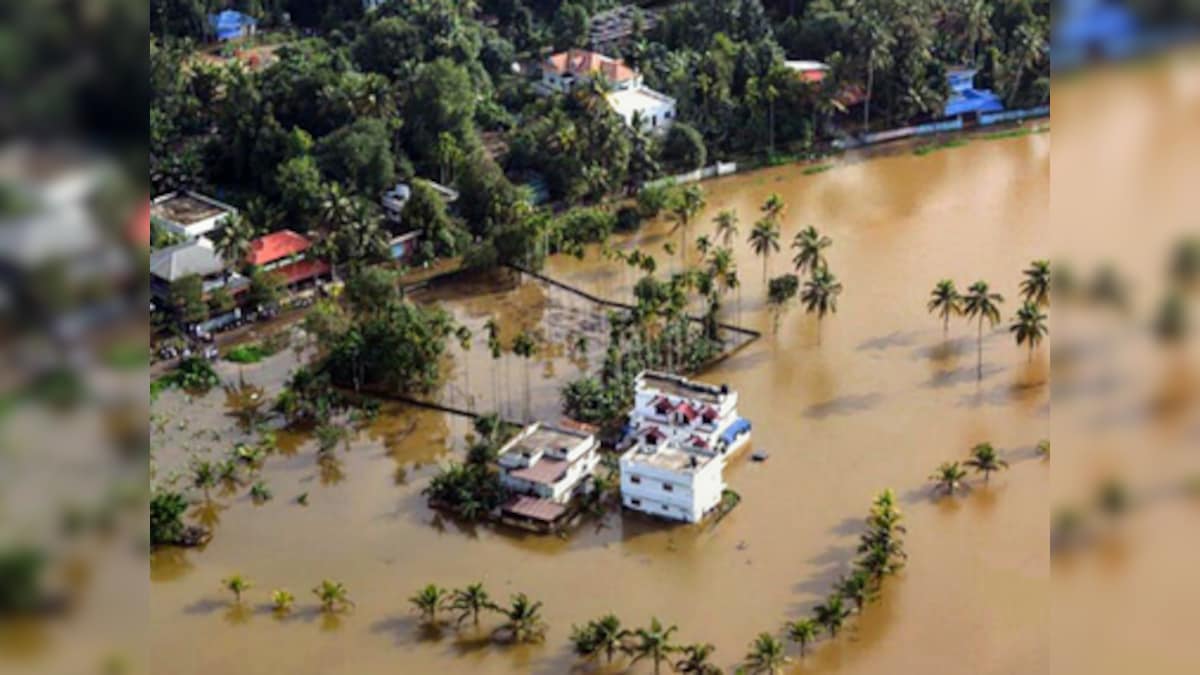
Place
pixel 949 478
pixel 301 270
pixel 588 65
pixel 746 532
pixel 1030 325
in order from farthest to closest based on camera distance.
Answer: pixel 588 65, pixel 301 270, pixel 1030 325, pixel 949 478, pixel 746 532

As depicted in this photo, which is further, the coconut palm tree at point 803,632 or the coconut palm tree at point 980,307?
the coconut palm tree at point 980,307

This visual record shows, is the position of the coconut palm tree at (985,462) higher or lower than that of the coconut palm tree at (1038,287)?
lower

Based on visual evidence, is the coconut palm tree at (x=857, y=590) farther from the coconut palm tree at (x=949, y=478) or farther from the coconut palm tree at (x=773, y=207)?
the coconut palm tree at (x=773, y=207)

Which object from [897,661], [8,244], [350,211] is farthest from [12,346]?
[350,211]

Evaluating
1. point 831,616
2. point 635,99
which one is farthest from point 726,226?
point 831,616

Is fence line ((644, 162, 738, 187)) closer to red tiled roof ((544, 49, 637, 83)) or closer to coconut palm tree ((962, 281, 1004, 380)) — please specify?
red tiled roof ((544, 49, 637, 83))

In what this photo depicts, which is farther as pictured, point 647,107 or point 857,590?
point 647,107

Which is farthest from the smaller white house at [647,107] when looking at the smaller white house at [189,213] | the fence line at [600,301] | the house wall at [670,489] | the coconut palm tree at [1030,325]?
the house wall at [670,489]

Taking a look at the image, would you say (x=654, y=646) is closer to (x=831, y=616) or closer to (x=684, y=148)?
(x=831, y=616)
